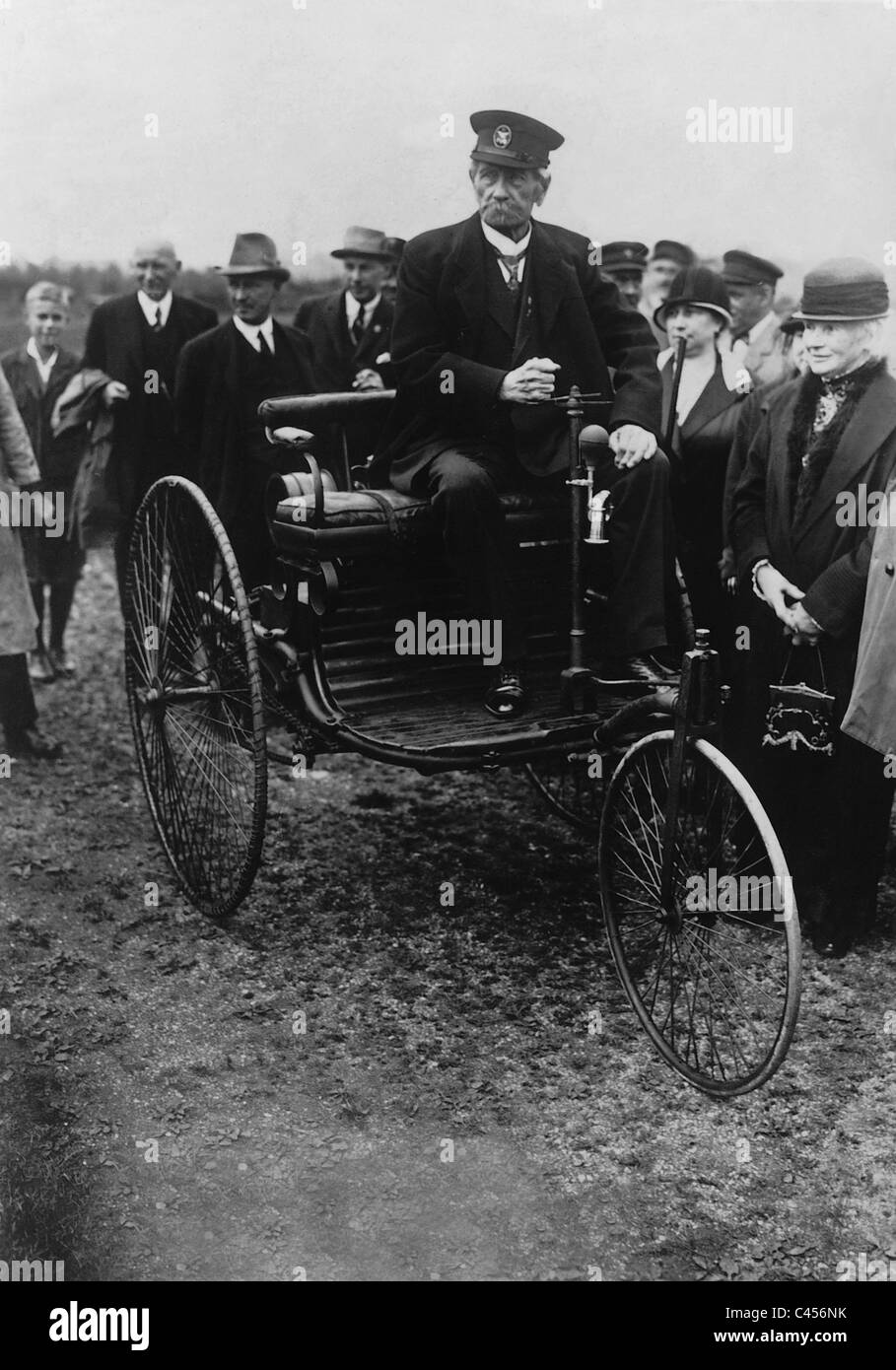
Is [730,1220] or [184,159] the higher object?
[184,159]

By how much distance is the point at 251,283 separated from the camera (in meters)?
5.11

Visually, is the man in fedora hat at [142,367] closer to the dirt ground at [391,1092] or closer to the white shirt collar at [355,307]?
the white shirt collar at [355,307]

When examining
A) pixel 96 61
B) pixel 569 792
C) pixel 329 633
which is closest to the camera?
pixel 96 61

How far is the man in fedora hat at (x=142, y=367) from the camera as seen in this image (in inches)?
210

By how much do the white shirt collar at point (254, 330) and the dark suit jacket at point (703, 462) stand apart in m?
1.72

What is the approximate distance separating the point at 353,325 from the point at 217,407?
0.73 metres

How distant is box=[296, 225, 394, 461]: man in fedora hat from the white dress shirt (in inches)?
57.3

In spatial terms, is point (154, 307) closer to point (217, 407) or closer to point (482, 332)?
point (217, 407)

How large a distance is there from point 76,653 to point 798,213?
4035 millimetres

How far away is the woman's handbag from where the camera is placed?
376 centimetres

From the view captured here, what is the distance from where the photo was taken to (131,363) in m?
5.38

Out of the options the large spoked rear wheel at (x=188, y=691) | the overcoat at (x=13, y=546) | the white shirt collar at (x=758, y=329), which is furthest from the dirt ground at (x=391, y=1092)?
the white shirt collar at (x=758, y=329)
